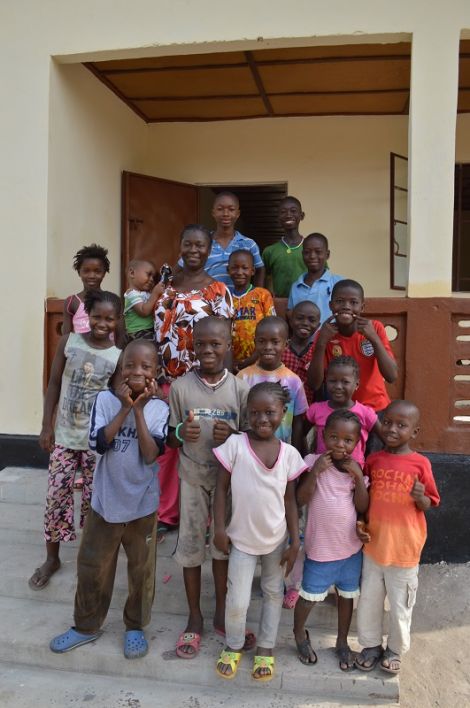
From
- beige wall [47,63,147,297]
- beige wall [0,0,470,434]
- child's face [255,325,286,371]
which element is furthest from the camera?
beige wall [47,63,147,297]

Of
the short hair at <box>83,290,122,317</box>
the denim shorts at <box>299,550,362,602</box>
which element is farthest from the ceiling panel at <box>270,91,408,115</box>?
the denim shorts at <box>299,550,362,602</box>

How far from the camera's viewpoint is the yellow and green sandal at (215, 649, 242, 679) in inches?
91.0

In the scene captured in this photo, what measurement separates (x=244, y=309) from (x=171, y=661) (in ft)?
5.61

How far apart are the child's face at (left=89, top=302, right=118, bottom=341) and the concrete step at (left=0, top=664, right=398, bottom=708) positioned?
1.52 m

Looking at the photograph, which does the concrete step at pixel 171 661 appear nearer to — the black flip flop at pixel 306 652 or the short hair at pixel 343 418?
the black flip flop at pixel 306 652

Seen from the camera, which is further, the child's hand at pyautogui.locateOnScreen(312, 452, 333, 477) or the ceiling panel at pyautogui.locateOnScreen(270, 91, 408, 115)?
the ceiling panel at pyautogui.locateOnScreen(270, 91, 408, 115)

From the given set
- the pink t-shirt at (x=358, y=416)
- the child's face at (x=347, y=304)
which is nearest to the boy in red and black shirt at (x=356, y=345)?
the child's face at (x=347, y=304)

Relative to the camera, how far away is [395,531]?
2.32 m

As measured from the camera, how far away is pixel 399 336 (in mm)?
3625

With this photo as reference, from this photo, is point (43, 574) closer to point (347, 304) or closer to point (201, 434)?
point (201, 434)

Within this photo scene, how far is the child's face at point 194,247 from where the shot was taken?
2.85 m

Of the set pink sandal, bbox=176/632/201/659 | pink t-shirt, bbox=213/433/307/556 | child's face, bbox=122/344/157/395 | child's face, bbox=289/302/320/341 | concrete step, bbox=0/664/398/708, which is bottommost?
concrete step, bbox=0/664/398/708

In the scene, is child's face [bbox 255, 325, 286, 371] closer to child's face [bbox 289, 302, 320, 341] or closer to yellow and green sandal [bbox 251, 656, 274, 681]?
child's face [bbox 289, 302, 320, 341]

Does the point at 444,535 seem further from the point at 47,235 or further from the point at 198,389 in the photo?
the point at 47,235
